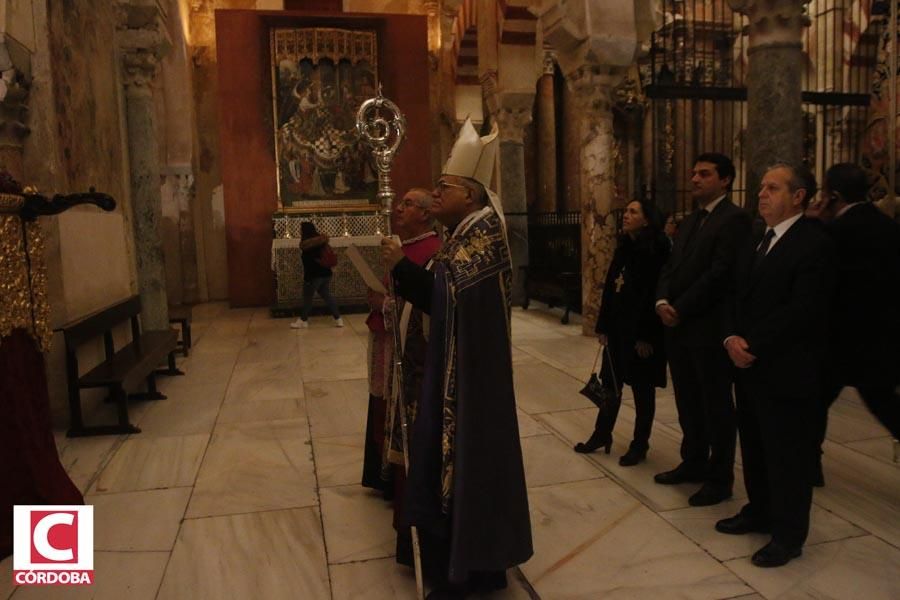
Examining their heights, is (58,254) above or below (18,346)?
above

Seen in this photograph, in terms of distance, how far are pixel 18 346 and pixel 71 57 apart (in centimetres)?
327

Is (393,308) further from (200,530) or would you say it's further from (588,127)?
(588,127)

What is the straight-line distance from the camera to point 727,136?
12938 millimetres

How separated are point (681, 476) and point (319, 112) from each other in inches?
399

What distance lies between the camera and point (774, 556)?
8.98 ft

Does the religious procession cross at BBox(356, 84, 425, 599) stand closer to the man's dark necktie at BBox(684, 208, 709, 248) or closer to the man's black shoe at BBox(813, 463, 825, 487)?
the man's dark necktie at BBox(684, 208, 709, 248)

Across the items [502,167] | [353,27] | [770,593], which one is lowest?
[770,593]

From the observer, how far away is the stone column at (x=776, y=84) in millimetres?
5652

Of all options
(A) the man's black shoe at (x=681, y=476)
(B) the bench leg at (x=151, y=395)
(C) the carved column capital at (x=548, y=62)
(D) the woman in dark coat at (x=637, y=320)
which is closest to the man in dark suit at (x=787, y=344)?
(A) the man's black shoe at (x=681, y=476)

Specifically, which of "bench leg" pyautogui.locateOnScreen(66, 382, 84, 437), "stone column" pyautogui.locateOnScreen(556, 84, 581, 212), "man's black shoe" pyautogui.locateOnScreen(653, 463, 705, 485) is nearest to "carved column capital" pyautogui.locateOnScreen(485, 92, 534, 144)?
"stone column" pyautogui.locateOnScreen(556, 84, 581, 212)

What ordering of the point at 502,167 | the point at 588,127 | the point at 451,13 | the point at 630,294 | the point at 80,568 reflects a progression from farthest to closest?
1. the point at 451,13
2. the point at 502,167
3. the point at 588,127
4. the point at 630,294
5. the point at 80,568

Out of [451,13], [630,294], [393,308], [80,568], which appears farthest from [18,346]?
[451,13]

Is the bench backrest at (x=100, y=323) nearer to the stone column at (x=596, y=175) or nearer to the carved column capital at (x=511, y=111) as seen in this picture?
the stone column at (x=596, y=175)

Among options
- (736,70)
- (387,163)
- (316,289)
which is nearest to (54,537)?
(387,163)
